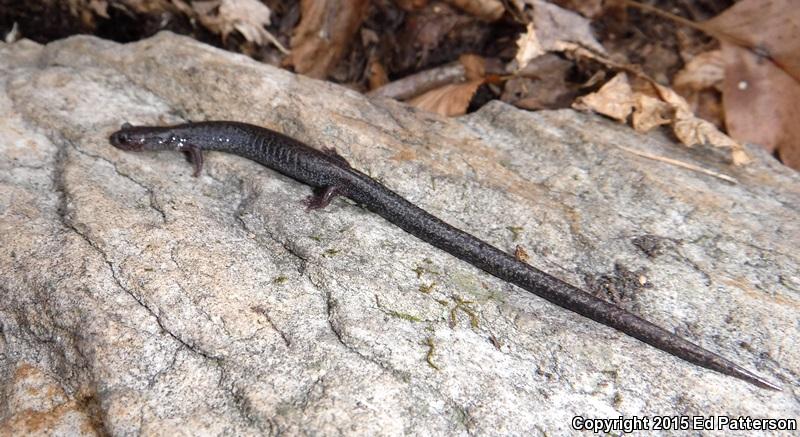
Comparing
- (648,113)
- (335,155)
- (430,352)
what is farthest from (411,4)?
(430,352)

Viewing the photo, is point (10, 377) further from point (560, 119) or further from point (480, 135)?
point (560, 119)

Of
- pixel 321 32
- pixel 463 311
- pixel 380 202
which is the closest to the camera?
pixel 463 311

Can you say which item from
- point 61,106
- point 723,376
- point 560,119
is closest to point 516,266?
point 723,376

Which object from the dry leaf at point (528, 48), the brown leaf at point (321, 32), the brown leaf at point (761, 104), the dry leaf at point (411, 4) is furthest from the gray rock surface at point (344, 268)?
the dry leaf at point (411, 4)

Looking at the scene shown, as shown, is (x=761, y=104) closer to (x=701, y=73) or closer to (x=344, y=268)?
(x=701, y=73)

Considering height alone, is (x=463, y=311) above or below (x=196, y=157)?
above

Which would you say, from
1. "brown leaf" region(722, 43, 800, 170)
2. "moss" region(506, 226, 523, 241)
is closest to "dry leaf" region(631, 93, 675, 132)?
"brown leaf" region(722, 43, 800, 170)

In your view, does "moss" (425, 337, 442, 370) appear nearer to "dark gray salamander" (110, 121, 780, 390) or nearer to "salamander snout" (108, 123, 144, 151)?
"dark gray salamander" (110, 121, 780, 390)

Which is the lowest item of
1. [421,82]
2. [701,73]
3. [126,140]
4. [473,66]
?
[126,140]
